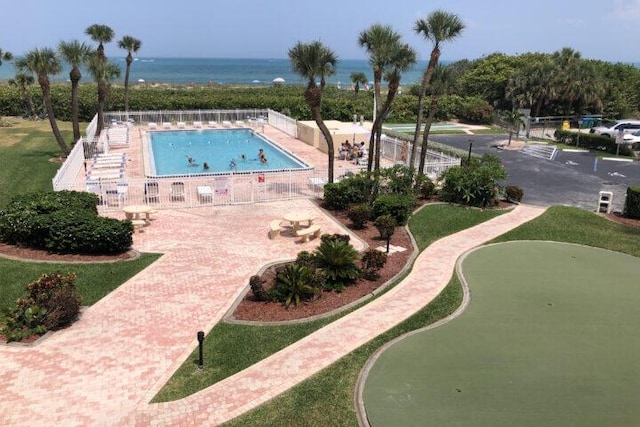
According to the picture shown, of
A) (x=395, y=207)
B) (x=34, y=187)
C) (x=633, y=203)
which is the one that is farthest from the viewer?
(x=34, y=187)

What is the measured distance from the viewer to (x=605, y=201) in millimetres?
20344

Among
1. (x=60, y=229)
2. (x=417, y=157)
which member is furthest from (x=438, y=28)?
(x=60, y=229)

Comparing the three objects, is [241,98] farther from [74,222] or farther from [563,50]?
[74,222]

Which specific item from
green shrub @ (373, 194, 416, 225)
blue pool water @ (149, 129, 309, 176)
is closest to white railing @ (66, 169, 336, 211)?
blue pool water @ (149, 129, 309, 176)

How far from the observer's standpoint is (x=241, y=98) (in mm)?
48594

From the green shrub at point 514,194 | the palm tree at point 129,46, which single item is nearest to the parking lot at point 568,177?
the green shrub at point 514,194

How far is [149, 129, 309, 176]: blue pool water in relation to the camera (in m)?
29.0

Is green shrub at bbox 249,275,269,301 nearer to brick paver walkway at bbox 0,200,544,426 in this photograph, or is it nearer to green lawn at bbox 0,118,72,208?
brick paver walkway at bbox 0,200,544,426

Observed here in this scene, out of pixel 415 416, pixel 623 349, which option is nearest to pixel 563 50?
pixel 623 349

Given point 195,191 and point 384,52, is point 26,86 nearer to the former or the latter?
point 195,191

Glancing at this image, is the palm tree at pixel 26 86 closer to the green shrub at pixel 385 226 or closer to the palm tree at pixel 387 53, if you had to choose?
the palm tree at pixel 387 53

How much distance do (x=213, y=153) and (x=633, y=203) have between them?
2359 cm

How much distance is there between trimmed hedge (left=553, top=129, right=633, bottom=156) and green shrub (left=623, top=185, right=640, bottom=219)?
15.8 m

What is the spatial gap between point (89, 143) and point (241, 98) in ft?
70.8
